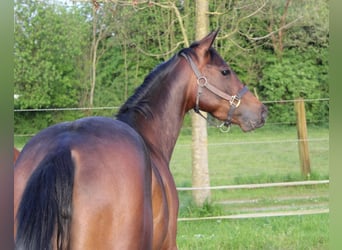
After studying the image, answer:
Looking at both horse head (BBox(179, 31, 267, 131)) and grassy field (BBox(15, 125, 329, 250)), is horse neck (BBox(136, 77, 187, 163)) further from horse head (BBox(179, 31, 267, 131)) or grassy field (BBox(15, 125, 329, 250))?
grassy field (BBox(15, 125, 329, 250))

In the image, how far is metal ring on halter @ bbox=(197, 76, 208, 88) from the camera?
3.08 metres

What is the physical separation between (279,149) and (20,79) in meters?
7.38

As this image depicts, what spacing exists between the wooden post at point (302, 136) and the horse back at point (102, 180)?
21.9 feet

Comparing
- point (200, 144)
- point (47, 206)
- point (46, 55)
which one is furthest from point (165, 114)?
point (46, 55)

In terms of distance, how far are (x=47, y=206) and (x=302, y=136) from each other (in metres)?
7.33

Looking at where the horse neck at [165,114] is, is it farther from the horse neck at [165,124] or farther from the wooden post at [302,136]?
the wooden post at [302,136]

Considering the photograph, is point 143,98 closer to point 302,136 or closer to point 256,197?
point 256,197

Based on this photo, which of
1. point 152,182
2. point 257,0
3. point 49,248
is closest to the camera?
point 49,248

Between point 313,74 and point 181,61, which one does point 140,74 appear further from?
point 181,61

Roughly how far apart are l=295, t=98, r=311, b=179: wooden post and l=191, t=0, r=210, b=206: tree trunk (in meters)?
2.22

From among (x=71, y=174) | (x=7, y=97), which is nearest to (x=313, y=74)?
(x=71, y=174)

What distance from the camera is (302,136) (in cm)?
842

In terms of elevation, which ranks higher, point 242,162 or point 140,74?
point 140,74

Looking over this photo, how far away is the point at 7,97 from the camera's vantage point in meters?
0.42
